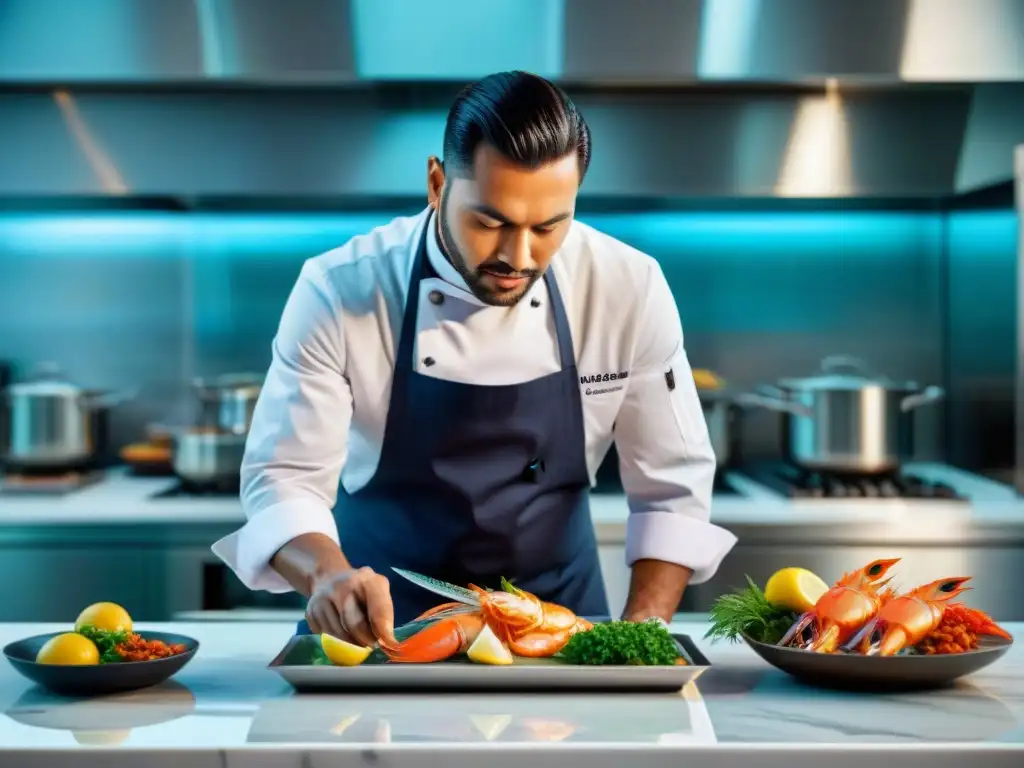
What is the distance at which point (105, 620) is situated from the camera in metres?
1.66

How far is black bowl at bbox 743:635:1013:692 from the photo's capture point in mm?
1567

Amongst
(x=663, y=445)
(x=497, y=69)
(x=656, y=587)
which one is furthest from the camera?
(x=497, y=69)

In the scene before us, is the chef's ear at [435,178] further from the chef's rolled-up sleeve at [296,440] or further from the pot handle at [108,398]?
the pot handle at [108,398]

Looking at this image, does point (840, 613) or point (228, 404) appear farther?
point (228, 404)

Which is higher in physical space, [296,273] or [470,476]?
[296,273]

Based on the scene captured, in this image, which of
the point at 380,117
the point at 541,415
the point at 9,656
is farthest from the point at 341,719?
the point at 380,117

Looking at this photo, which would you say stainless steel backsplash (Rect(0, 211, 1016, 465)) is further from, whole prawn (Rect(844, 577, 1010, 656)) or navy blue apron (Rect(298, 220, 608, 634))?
whole prawn (Rect(844, 577, 1010, 656))

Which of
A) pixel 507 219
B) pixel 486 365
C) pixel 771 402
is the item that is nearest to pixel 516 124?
pixel 507 219

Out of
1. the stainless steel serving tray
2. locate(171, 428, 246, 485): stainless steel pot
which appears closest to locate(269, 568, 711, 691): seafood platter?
the stainless steel serving tray

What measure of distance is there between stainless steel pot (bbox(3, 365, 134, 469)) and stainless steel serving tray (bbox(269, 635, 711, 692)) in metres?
2.15

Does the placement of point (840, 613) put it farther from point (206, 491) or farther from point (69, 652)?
point (206, 491)

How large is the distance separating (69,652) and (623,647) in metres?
0.68

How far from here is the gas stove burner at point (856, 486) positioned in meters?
3.26

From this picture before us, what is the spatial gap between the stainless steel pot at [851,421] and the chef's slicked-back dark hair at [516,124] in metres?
1.69
